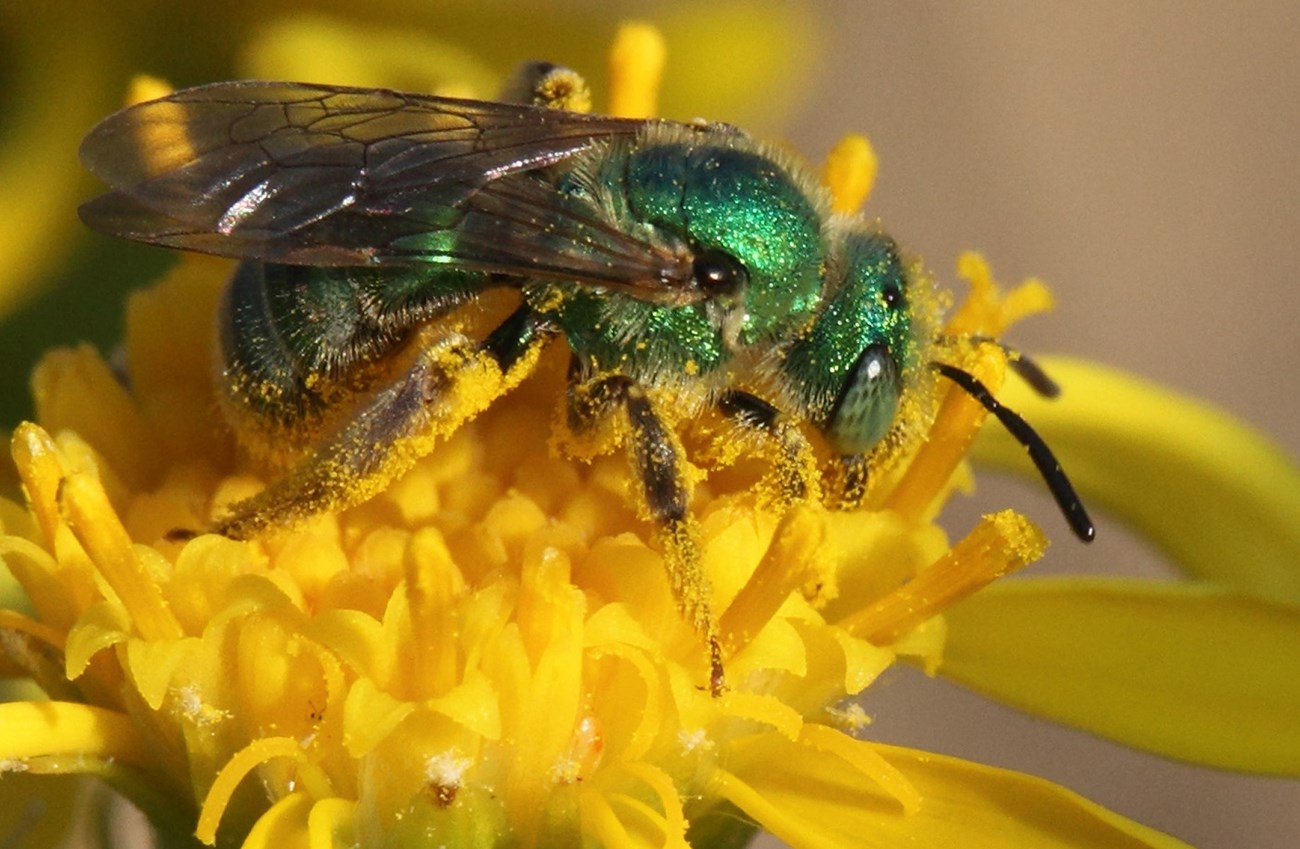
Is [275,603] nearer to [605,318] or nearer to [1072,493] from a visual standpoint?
[605,318]

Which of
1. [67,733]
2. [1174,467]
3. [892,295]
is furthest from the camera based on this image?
[1174,467]

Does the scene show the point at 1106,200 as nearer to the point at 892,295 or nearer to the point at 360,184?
the point at 892,295

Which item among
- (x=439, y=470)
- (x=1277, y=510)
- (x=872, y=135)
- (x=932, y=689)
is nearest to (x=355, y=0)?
(x=439, y=470)

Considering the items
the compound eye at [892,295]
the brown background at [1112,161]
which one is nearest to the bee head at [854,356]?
the compound eye at [892,295]

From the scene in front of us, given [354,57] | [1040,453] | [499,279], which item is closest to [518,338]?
[499,279]

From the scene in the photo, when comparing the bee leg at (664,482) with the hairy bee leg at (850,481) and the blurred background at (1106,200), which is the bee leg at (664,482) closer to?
the hairy bee leg at (850,481)
